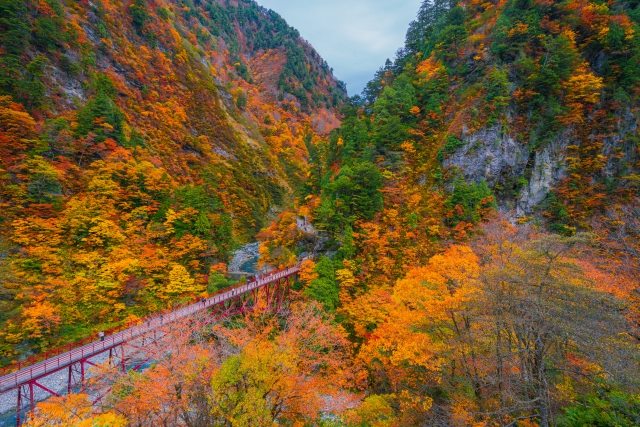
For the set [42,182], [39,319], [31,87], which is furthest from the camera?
[31,87]

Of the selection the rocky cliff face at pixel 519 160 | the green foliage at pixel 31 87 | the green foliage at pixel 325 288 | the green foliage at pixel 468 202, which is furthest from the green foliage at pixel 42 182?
the rocky cliff face at pixel 519 160

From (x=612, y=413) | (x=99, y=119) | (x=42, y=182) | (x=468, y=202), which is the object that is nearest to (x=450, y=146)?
(x=468, y=202)

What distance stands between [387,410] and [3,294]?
2818cm

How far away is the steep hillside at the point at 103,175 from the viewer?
969 inches

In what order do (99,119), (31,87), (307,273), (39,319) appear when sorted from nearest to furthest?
(39,319)
(31,87)
(307,273)
(99,119)

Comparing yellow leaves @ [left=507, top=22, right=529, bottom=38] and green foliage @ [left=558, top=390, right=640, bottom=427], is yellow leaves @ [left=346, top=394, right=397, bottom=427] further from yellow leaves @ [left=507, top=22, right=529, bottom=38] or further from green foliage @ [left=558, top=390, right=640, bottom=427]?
yellow leaves @ [left=507, top=22, right=529, bottom=38]

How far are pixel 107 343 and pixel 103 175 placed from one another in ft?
62.8

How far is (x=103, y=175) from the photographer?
31.6 m

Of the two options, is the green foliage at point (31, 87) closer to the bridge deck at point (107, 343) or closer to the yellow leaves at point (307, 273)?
the bridge deck at point (107, 343)

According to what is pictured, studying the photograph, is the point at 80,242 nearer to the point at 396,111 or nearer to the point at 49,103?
the point at 49,103

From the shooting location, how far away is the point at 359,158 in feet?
126

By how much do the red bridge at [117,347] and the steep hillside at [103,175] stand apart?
3775 millimetres

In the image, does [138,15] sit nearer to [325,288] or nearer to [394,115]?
[394,115]

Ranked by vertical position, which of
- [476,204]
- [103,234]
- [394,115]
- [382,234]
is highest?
[394,115]
